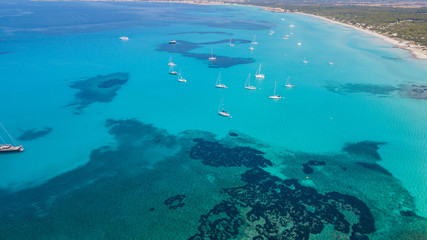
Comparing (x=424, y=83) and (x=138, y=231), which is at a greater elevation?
(x=424, y=83)

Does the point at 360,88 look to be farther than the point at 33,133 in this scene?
Yes

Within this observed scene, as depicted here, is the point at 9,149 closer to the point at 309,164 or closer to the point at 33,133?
the point at 33,133

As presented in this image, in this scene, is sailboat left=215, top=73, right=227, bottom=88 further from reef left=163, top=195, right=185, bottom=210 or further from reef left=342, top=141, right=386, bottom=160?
reef left=163, top=195, right=185, bottom=210

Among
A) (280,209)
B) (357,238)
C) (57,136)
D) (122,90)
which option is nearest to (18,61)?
(122,90)

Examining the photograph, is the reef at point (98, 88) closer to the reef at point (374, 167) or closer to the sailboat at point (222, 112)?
the sailboat at point (222, 112)

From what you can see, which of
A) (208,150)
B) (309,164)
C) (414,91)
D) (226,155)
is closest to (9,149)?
(208,150)

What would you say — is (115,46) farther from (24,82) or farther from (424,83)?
(424,83)

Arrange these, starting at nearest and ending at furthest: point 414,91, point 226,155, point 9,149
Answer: point 9,149, point 226,155, point 414,91
